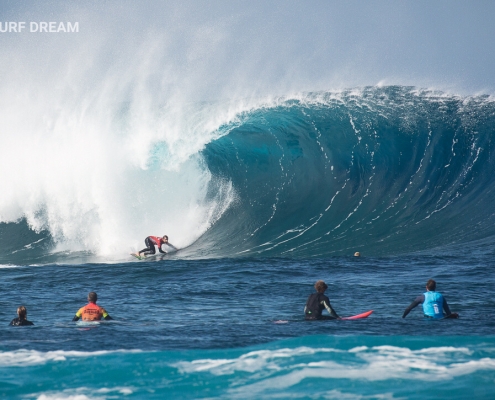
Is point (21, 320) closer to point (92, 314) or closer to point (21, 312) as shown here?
point (21, 312)

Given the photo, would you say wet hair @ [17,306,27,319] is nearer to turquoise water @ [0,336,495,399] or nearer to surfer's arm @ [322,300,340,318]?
turquoise water @ [0,336,495,399]

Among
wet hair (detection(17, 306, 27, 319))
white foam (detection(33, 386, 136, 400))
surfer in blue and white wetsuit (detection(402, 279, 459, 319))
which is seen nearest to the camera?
white foam (detection(33, 386, 136, 400))

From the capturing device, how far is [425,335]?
9.92 meters

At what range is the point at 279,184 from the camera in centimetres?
2325

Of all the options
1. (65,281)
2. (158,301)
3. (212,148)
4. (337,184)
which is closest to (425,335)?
(158,301)

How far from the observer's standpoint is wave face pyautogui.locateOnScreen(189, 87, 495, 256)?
65.9 feet

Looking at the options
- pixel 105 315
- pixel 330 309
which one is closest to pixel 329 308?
pixel 330 309

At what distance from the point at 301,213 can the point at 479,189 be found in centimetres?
602

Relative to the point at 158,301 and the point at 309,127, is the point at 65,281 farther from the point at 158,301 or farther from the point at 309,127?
the point at 309,127

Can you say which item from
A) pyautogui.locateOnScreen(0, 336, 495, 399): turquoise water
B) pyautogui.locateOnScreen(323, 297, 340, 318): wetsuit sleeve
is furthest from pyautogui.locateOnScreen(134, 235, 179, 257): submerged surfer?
pyautogui.locateOnScreen(0, 336, 495, 399): turquoise water

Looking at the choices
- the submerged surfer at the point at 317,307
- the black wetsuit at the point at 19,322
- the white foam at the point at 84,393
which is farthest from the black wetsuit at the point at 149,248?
the white foam at the point at 84,393

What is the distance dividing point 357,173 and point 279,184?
9.00 feet

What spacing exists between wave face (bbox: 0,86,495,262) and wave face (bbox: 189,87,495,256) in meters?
0.06

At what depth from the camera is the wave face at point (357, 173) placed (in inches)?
790
